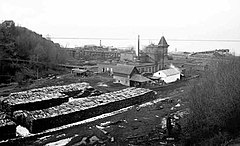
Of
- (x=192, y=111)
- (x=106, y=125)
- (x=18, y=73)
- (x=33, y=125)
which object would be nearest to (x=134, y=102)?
(x=106, y=125)

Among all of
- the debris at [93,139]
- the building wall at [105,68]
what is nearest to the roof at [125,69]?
the building wall at [105,68]

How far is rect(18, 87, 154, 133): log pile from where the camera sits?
1370 centimetres

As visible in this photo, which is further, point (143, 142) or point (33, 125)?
point (33, 125)

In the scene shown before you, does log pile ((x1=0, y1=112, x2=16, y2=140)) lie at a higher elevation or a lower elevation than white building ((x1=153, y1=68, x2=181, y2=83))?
lower

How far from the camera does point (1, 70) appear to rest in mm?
30391

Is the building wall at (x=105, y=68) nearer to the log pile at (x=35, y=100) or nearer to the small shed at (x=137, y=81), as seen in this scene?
the small shed at (x=137, y=81)

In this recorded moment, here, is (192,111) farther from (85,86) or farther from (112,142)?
(85,86)

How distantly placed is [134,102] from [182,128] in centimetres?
668

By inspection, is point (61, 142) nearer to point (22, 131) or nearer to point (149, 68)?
point (22, 131)

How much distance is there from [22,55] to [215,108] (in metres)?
31.5

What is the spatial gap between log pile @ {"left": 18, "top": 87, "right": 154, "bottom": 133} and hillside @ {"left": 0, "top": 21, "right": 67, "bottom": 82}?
15372mm

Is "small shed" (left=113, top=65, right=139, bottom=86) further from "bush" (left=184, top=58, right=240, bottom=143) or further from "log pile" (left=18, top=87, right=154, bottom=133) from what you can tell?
"bush" (left=184, top=58, right=240, bottom=143)

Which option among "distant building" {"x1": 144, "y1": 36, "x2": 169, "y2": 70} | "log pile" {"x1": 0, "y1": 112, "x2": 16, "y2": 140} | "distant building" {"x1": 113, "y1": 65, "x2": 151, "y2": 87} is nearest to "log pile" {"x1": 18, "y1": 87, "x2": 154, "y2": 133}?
"log pile" {"x1": 0, "y1": 112, "x2": 16, "y2": 140}

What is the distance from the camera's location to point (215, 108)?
455 inches
